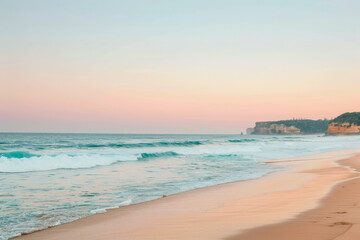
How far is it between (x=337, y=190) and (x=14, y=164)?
15.5 metres

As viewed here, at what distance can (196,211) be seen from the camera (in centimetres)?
619

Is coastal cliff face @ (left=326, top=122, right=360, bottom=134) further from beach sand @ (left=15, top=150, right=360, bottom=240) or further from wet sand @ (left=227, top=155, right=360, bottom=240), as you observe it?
wet sand @ (left=227, top=155, right=360, bottom=240)

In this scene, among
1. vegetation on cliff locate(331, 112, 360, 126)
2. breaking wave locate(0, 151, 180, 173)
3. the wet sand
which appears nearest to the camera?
the wet sand

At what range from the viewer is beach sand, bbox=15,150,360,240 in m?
4.30

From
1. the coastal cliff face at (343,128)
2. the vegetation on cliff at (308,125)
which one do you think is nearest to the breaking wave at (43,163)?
the coastal cliff face at (343,128)

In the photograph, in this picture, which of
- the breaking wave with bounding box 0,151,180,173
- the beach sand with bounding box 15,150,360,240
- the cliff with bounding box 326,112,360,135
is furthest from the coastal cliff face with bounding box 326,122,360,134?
the beach sand with bounding box 15,150,360,240

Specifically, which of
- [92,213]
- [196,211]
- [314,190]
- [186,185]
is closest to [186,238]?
[196,211]

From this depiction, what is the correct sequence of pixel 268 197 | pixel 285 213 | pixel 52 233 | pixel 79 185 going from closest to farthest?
pixel 52 233 < pixel 285 213 < pixel 268 197 < pixel 79 185

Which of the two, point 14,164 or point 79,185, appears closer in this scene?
point 79,185

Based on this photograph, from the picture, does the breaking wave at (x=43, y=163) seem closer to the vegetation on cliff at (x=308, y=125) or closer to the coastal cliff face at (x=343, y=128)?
the coastal cliff face at (x=343, y=128)

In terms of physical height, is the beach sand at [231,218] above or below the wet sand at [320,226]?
below

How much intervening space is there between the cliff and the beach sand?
13037 centimetres

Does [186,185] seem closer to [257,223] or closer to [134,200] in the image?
[134,200]

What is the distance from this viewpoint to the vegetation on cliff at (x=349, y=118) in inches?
4963
